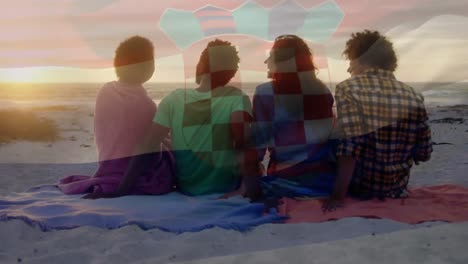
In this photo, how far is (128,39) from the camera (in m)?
4.14

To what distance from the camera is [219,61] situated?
3949 mm

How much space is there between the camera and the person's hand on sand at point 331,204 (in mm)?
3650

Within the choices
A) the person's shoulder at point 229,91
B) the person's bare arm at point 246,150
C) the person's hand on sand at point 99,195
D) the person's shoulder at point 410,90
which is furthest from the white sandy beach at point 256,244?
the person's shoulder at point 229,91

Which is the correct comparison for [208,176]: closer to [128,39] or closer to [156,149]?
[156,149]

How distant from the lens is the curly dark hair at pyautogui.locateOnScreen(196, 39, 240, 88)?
12.9 feet

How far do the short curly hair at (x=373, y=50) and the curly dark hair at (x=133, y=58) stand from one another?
1476 mm

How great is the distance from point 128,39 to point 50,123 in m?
10.1

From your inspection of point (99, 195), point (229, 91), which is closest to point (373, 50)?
point (229, 91)

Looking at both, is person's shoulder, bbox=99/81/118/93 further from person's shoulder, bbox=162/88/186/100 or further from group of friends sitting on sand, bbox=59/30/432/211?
person's shoulder, bbox=162/88/186/100

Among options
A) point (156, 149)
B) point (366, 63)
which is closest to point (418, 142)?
point (366, 63)

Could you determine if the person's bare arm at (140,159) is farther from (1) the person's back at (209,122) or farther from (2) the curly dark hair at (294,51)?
(2) the curly dark hair at (294,51)

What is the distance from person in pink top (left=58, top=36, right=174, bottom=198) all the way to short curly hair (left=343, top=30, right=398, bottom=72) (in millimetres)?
1482

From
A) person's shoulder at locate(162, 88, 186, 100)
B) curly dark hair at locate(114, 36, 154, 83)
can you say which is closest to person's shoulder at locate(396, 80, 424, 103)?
person's shoulder at locate(162, 88, 186, 100)

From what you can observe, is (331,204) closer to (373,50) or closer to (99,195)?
(373,50)
